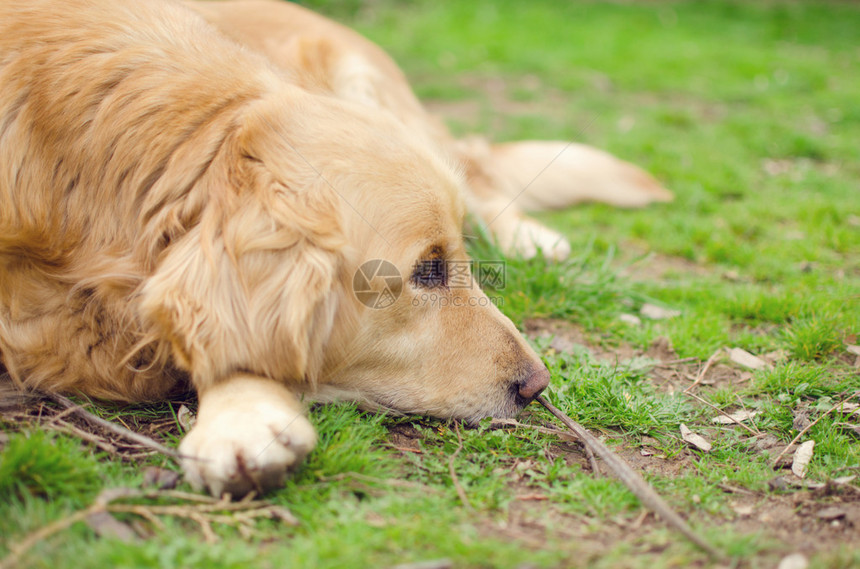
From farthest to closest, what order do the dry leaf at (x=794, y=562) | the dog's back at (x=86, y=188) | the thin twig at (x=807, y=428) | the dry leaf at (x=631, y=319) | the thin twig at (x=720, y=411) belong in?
the dry leaf at (x=631, y=319) → the thin twig at (x=720, y=411) → the thin twig at (x=807, y=428) → the dog's back at (x=86, y=188) → the dry leaf at (x=794, y=562)

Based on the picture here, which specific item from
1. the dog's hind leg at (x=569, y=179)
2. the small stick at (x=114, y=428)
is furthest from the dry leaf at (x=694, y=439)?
the dog's hind leg at (x=569, y=179)

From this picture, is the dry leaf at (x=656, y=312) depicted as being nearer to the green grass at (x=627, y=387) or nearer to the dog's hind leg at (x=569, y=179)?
the green grass at (x=627, y=387)

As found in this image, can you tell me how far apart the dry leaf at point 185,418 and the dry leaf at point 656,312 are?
2.13 metres

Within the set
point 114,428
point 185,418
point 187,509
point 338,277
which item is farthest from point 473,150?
point 187,509

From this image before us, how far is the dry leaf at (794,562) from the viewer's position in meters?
1.70

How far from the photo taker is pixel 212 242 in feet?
6.57

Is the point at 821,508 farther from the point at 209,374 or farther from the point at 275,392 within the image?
the point at 209,374

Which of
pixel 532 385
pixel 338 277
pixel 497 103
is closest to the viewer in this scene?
pixel 338 277

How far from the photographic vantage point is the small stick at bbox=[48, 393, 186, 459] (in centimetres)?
194

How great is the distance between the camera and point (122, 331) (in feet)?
7.06

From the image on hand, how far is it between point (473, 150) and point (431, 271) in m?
2.18

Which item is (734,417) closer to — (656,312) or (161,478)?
(656,312)

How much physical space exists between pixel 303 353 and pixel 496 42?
7605 mm

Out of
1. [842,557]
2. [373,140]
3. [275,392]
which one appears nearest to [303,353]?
[275,392]
